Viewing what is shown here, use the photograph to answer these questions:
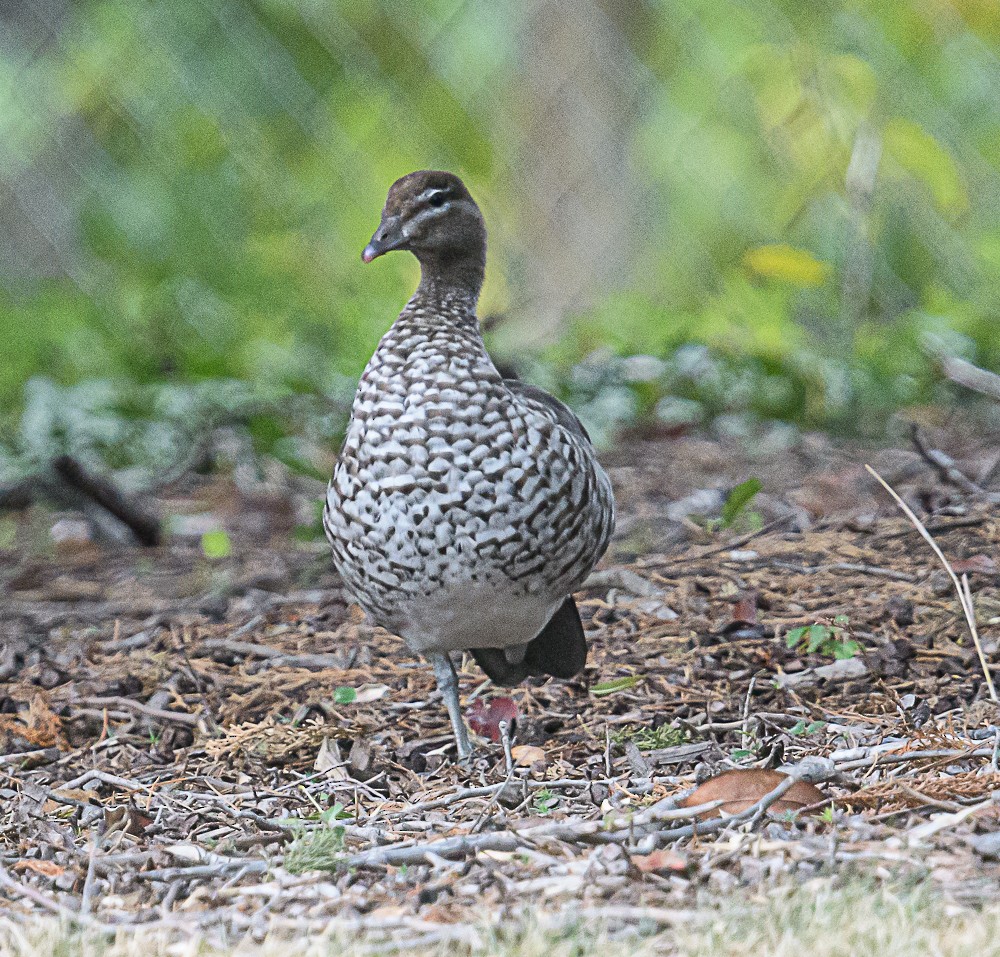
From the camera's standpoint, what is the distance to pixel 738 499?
5.12 meters

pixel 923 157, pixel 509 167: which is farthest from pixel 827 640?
pixel 509 167

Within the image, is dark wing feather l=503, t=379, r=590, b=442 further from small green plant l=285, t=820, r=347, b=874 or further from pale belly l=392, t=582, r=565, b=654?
small green plant l=285, t=820, r=347, b=874

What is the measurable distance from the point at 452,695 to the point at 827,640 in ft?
3.34

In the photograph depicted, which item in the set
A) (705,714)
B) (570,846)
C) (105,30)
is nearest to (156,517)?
(705,714)

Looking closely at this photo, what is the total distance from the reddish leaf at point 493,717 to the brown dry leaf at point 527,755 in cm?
17

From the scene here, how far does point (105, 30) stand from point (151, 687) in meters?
6.75

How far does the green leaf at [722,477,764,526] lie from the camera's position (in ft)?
16.5

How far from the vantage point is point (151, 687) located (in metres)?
4.24

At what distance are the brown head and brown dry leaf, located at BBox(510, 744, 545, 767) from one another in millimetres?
1216

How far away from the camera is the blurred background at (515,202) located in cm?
688

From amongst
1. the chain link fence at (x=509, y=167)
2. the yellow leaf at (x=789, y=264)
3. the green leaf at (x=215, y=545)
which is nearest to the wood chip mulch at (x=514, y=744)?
the green leaf at (x=215, y=545)

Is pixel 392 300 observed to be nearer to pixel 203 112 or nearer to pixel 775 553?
pixel 203 112

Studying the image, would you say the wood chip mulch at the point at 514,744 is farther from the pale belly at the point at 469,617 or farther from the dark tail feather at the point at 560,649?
the pale belly at the point at 469,617

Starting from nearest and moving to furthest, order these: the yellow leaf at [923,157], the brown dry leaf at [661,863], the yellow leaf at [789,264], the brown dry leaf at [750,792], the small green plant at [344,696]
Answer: the brown dry leaf at [661,863], the brown dry leaf at [750,792], the small green plant at [344,696], the yellow leaf at [789,264], the yellow leaf at [923,157]
